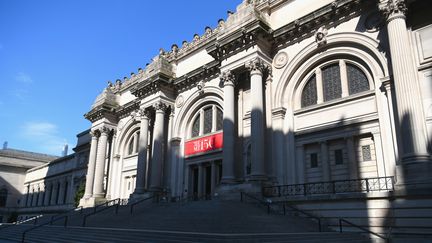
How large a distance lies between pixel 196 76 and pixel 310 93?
947cm

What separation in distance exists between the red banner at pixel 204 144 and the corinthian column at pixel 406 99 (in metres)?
11.4

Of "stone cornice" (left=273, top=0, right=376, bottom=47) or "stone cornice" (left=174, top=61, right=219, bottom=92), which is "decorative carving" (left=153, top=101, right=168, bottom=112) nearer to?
"stone cornice" (left=174, top=61, right=219, bottom=92)

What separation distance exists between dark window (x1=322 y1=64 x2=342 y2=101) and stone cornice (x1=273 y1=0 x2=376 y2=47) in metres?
2.27

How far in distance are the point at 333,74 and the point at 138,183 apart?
634 inches

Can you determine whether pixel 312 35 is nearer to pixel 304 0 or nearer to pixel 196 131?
pixel 304 0

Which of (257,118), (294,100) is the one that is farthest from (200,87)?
(294,100)

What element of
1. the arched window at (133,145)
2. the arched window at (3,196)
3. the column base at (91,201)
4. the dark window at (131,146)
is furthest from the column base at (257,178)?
the arched window at (3,196)

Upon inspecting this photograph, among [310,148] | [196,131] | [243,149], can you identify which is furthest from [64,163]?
[310,148]

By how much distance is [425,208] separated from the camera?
12.7m

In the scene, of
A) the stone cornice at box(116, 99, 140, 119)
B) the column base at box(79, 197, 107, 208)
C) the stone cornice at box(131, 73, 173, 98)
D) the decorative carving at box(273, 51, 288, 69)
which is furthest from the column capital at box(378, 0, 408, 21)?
the column base at box(79, 197, 107, 208)

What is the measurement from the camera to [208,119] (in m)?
25.6

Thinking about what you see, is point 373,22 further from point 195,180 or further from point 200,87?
point 195,180

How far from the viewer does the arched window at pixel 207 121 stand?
80.7ft

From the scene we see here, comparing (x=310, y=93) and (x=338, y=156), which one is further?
(x=310, y=93)
